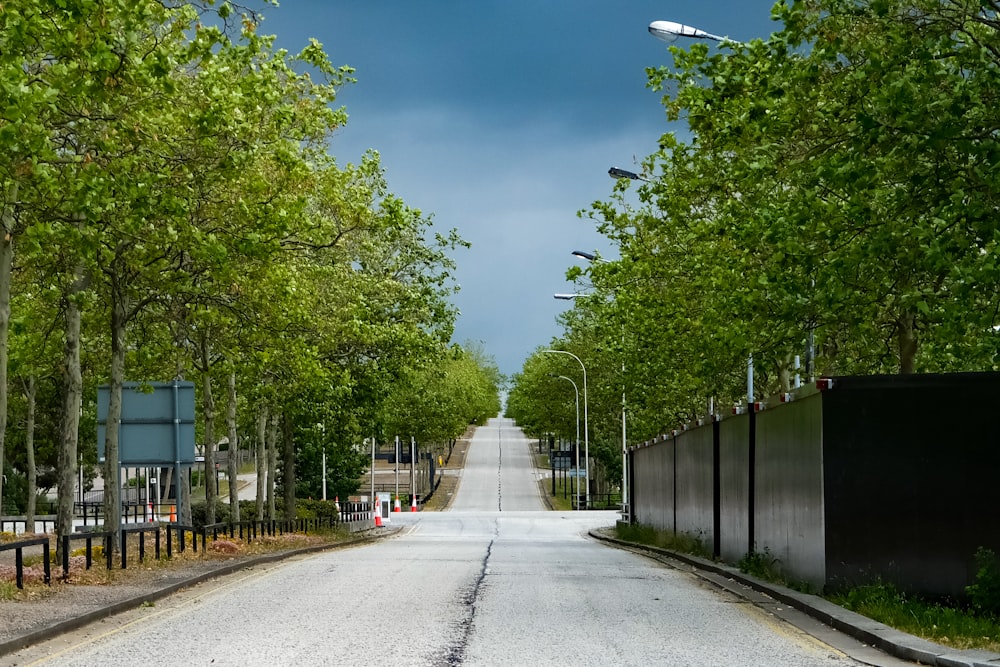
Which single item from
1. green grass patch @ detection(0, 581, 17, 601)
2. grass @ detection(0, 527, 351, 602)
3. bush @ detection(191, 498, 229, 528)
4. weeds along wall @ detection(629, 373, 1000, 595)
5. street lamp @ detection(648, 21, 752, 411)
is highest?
street lamp @ detection(648, 21, 752, 411)

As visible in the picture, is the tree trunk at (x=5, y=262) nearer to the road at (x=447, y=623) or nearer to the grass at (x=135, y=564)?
the grass at (x=135, y=564)

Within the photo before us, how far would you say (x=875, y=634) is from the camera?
11367mm

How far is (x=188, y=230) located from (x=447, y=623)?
8.38m

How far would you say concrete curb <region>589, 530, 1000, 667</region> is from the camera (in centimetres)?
991

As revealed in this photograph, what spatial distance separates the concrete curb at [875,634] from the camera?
991 cm

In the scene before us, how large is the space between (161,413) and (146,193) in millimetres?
7259

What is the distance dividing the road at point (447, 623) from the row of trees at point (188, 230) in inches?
167

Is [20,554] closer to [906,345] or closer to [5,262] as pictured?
[5,262]

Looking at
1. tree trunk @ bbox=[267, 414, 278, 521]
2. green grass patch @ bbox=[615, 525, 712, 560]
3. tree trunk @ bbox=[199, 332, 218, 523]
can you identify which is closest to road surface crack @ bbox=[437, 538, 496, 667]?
green grass patch @ bbox=[615, 525, 712, 560]

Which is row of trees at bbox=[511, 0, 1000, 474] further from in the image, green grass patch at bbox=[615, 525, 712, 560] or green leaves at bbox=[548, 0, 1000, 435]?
green grass patch at bbox=[615, 525, 712, 560]

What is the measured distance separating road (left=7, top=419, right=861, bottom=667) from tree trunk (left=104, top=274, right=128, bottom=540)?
2.55m

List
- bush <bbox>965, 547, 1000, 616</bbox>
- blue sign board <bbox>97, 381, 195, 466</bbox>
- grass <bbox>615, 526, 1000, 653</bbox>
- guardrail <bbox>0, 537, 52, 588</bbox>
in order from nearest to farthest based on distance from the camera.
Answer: grass <bbox>615, 526, 1000, 653</bbox>, bush <bbox>965, 547, 1000, 616</bbox>, guardrail <bbox>0, 537, 52, 588</bbox>, blue sign board <bbox>97, 381, 195, 466</bbox>

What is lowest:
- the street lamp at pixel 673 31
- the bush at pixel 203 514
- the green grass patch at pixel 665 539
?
the bush at pixel 203 514

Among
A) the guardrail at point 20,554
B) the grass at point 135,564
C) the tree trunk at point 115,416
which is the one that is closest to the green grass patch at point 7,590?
the grass at point 135,564
